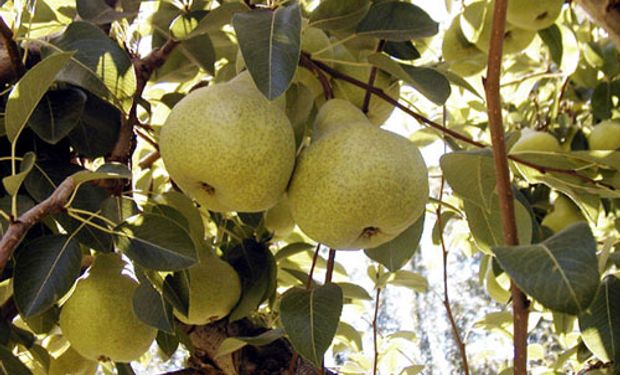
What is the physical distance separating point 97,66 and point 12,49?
0.16m

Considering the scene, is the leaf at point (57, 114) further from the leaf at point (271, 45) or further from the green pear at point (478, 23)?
the green pear at point (478, 23)

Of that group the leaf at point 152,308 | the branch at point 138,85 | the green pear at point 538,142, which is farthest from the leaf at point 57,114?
the green pear at point 538,142

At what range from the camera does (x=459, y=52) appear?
5.80 feet

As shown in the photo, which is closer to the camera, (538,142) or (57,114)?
(57,114)

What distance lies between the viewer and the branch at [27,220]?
Answer: 789 mm

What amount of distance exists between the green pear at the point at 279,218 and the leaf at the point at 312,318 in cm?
33

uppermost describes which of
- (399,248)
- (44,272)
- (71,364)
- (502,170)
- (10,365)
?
(502,170)

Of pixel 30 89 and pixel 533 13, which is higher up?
pixel 533 13

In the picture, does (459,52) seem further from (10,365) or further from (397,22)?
(10,365)

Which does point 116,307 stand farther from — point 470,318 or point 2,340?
point 470,318

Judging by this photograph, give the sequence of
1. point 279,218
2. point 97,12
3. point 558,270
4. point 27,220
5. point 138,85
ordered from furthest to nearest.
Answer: point 279,218
point 138,85
point 97,12
point 27,220
point 558,270

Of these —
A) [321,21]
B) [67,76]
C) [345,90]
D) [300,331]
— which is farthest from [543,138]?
[67,76]

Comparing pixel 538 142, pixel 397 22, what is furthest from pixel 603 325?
pixel 538 142

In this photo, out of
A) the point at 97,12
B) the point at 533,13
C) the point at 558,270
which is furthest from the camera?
the point at 533,13
